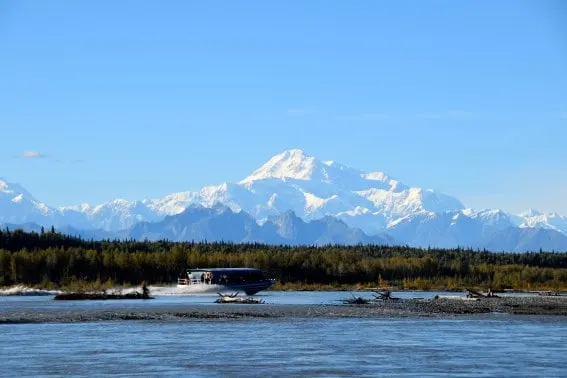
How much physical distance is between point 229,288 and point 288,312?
55359 mm

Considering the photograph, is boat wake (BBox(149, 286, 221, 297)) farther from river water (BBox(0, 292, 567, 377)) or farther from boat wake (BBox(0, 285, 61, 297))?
river water (BBox(0, 292, 567, 377))

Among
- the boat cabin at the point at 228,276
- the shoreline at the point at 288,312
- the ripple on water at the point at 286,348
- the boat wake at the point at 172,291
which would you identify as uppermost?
the boat cabin at the point at 228,276

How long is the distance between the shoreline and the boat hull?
1435 inches

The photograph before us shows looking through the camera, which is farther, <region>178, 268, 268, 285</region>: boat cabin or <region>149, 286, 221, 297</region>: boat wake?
<region>149, 286, 221, 297</region>: boat wake

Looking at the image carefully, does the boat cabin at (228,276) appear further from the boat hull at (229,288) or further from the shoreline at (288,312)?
the shoreline at (288,312)

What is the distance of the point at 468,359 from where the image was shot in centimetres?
5756

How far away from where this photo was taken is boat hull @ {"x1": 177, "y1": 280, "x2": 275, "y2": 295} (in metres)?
148

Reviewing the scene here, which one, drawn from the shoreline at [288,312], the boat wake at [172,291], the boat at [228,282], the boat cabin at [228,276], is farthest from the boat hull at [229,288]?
the shoreline at [288,312]

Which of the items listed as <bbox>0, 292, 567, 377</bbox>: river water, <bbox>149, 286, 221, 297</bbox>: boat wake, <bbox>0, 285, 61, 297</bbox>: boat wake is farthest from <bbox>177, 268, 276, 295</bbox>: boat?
<bbox>0, 292, 567, 377</bbox>: river water

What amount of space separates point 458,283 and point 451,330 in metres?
117

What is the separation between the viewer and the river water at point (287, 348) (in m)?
53.2

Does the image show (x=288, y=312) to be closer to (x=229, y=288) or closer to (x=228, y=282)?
(x=229, y=288)

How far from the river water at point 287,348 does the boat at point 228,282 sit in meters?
63.6

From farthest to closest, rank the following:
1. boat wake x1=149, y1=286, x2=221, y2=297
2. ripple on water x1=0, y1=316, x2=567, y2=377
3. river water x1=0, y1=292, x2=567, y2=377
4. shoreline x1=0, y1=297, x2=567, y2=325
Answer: boat wake x1=149, y1=286, x2=221, y2=297
shoreline x1=0, y1=297, x2=567, y2=325
ripple on water x1=0, y1=316, x2=567, y2=377
river water x1=0, y1=292, x2=567, y2=377
